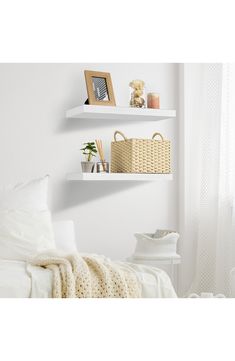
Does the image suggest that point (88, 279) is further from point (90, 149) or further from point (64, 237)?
point (90, 149)

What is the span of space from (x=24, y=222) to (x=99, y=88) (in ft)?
4.17

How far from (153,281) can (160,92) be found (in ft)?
6.53

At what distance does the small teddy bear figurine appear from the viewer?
14.9 ft

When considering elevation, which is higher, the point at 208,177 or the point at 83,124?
the point at 83,124

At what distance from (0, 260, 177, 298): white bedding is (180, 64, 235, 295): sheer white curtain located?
1316 millimetres

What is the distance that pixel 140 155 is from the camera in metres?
4.39

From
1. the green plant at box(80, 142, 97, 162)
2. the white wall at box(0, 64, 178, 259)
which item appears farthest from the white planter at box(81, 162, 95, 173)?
the white wall at box(0, 64, 178, 259)

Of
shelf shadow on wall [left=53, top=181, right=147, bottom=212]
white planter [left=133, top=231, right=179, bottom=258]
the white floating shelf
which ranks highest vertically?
the white floating shelf

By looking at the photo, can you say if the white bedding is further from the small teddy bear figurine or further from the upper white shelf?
the small teddy bear figurine

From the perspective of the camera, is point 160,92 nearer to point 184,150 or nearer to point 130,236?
point 184,150

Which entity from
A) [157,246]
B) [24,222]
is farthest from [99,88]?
[24,222]

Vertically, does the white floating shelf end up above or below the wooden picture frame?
below

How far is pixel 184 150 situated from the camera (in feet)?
15.9
